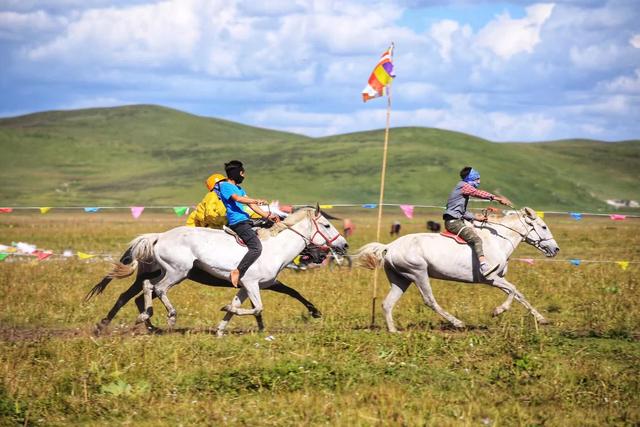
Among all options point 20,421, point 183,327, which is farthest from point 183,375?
point 183,327

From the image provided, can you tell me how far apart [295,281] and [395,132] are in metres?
177

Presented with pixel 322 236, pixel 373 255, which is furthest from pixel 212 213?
pixel 373 255

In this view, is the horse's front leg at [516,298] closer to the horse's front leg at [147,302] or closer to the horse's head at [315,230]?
the horse's head at [315,230]

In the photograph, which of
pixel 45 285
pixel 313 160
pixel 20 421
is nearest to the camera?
pixel 20 421

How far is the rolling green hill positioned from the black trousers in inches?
4294

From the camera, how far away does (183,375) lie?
10.4 meters

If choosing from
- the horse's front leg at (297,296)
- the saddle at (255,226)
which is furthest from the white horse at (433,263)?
the saddle at (255,226)

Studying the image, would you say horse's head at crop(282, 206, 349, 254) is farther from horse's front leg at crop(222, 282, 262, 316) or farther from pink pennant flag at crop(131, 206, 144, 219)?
pink pennant flag at crop(131, 206, 144, 219)

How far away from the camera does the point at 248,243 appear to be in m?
14.1

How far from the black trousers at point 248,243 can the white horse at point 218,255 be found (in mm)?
104

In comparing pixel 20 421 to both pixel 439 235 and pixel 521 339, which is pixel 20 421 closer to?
pixel 521 339

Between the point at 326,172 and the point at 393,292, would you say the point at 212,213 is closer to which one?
the point at 393,292

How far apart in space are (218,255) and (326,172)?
14194 cm

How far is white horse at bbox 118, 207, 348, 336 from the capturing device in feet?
46.2
